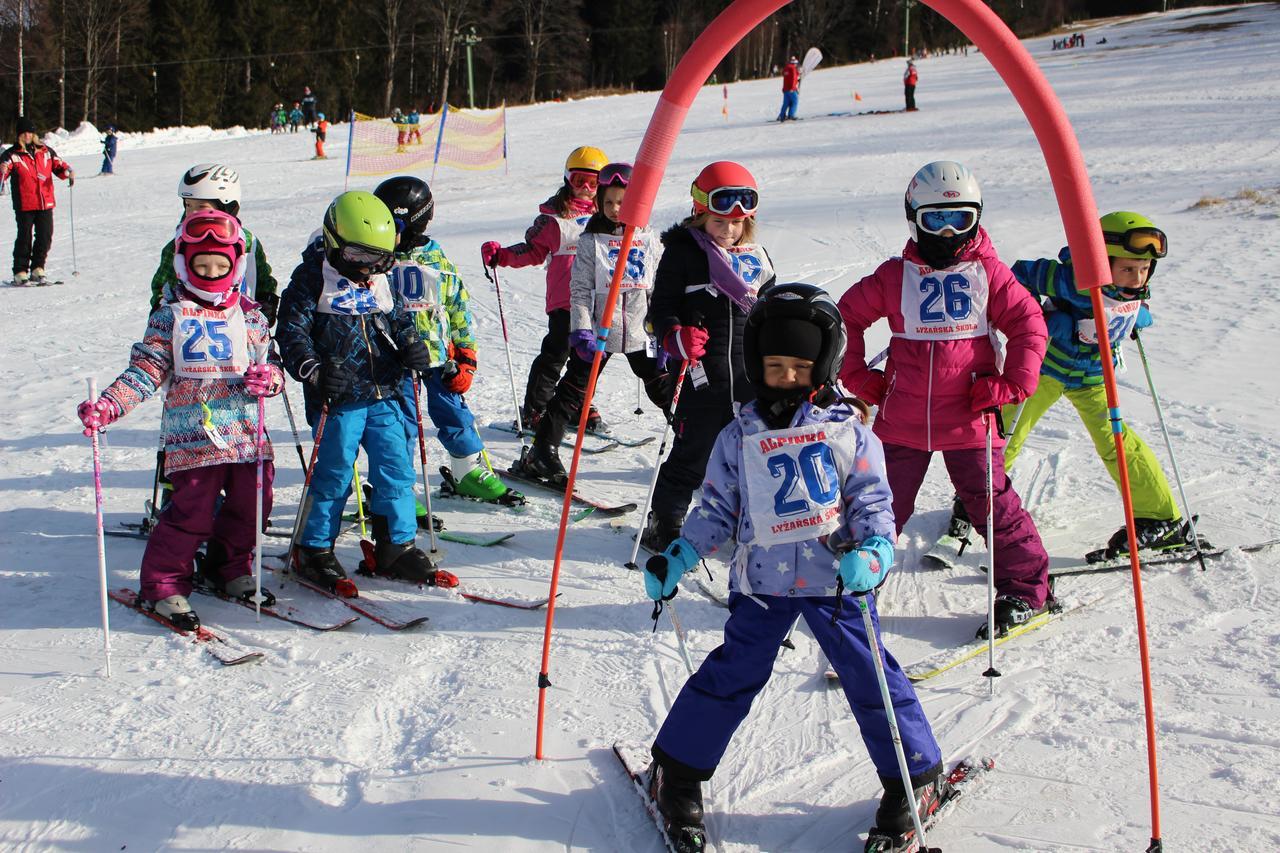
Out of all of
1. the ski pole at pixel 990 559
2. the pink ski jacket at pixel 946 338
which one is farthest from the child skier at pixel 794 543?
the pink ski jacket at pixel 946 338

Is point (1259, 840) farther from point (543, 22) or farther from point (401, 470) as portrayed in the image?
point (543, 22)

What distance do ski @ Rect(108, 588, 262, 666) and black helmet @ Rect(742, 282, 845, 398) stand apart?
256cm

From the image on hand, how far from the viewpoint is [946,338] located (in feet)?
15.1

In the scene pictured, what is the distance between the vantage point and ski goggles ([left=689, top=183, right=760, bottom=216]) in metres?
5.10

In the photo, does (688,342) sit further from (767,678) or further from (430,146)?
(430,146)

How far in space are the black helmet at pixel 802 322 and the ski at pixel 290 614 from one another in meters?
2.49

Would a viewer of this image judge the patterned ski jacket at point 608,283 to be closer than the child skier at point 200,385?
No

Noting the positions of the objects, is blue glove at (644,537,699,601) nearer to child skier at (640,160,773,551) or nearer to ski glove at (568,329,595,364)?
child skier at (640,160,773,551)

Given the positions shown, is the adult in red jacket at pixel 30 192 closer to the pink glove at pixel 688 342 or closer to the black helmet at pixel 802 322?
the pink glove at pixel 688 342

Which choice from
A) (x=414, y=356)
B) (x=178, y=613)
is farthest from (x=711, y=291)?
(x=178, y=613)

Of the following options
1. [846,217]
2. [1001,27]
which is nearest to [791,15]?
[846,217]

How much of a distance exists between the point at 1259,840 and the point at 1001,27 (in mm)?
2526

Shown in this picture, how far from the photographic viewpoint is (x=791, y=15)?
223 feet

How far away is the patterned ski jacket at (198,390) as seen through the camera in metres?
4.60
